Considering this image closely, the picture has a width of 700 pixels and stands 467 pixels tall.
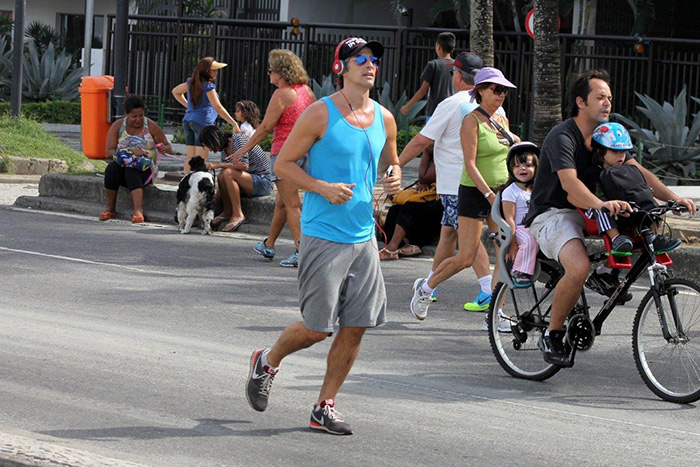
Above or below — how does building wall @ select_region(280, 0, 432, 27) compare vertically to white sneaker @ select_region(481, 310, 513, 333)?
above

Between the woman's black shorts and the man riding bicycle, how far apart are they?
5.14 ft

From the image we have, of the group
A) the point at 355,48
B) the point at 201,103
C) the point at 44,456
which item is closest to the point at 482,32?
the point at 201,103

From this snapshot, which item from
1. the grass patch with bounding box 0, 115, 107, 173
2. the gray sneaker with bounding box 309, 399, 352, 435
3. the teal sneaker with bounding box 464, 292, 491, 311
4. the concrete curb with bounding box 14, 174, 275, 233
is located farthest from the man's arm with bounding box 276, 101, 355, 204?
the grass patch with bounding box 0, 115, 107, 173

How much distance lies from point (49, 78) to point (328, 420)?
26097 millimetres

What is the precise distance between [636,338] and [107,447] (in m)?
3.02

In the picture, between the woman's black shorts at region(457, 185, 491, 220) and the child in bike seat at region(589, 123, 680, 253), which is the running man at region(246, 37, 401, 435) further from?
the woman's black shorts at region(457, 185, 491, 220)

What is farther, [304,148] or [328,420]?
[328,420]

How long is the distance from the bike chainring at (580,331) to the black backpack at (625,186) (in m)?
0.73

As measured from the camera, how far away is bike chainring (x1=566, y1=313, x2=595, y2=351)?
733 centimetres

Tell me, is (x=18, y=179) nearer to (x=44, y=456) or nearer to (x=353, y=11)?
(x=44, y=456)

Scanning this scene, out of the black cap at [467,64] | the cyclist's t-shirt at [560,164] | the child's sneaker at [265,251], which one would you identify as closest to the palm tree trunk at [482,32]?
the child's sneaker at [265,251]

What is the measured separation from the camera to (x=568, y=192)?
7.11 m

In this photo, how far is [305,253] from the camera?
6070 millimetres

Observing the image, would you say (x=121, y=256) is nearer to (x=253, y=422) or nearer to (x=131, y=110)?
(x=131, y=110)
